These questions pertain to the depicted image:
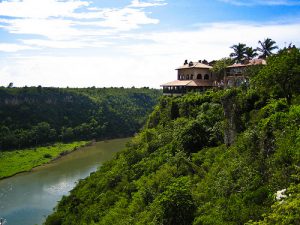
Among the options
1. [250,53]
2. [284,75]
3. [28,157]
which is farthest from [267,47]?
[28,157]

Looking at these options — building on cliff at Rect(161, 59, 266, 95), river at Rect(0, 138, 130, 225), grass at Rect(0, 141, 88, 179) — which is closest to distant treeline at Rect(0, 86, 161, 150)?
grass at Rect(0, 141, 88, 179)

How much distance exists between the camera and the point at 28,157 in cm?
10325

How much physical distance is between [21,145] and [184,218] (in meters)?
104

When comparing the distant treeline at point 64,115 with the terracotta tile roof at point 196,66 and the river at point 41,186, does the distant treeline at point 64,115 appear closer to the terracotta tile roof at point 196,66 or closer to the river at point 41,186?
the river at point 41,186

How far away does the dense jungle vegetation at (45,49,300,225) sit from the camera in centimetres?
2227

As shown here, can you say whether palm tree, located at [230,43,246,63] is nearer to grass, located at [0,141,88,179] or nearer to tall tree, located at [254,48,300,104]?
tall tree, located at [254,48,300,104]

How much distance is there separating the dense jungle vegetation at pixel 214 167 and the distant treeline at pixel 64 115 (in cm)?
7748

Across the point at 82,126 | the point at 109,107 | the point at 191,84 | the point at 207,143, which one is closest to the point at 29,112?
the point at 82,126

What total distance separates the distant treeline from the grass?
8355 mm

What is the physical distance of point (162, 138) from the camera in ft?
162

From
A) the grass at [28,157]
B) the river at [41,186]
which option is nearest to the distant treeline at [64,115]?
the grass at [28,157]

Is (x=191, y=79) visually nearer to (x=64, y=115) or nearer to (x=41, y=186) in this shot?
(x=41, y=186)

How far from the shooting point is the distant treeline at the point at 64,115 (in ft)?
421

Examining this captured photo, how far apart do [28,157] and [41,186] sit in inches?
1202
